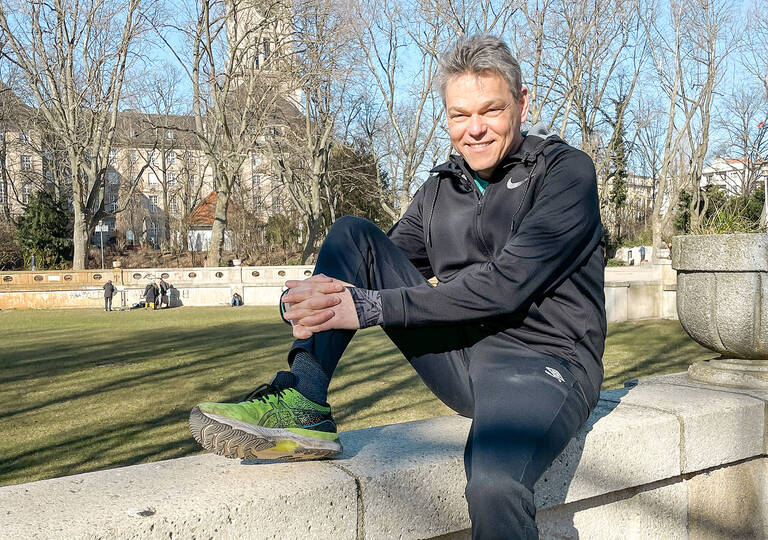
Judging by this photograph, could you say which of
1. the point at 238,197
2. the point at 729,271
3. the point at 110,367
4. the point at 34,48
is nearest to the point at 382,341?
the point at 110,367

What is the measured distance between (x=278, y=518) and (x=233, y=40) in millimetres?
29406

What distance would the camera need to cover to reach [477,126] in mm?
2416

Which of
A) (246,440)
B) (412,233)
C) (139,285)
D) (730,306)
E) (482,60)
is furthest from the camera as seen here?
(139,285)

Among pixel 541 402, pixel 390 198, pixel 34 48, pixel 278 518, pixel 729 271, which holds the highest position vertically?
pixel 34 48

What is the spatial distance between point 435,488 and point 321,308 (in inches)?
25.0

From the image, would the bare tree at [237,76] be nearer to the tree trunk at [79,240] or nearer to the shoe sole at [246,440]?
the tree trunk at [79,240]

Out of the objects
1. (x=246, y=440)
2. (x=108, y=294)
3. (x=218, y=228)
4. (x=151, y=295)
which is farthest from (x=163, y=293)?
(x=246, y=440)

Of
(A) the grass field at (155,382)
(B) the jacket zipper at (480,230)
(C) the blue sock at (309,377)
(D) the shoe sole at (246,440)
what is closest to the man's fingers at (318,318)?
(C) the blue sock at (309,377)

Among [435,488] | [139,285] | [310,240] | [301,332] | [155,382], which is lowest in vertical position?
[155,382]

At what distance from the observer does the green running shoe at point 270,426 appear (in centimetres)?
191

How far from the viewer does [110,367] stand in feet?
35.4

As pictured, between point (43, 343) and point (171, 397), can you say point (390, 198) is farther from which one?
point (171, 397)

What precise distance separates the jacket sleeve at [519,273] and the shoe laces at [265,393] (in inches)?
15.3

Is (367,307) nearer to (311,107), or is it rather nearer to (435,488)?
(435,488)
